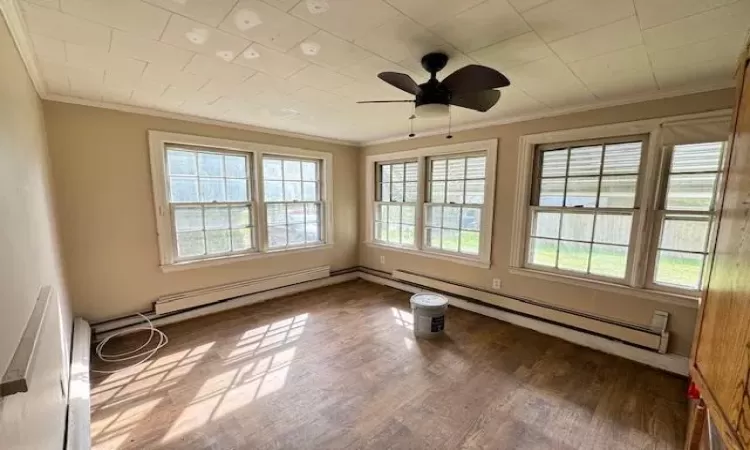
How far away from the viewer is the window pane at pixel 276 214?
158 inches

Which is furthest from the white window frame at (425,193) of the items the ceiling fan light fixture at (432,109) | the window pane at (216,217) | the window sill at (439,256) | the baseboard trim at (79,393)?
the baseboard trim at (79,393)

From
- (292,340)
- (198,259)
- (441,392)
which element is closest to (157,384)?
(292,340)

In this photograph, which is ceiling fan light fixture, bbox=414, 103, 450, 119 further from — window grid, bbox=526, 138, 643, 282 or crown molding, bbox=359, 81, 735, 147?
window grid, bbox=526, 138, 643, 282

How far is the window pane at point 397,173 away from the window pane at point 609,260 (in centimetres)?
250

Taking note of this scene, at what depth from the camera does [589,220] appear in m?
2.90

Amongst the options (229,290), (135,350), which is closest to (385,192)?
(229,290)

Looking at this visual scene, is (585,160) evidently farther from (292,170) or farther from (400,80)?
(292,170)

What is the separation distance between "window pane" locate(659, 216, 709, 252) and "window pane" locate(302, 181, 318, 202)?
12.8 ft

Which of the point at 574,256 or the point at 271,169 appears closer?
the point at 574,256

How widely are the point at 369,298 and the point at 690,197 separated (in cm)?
333

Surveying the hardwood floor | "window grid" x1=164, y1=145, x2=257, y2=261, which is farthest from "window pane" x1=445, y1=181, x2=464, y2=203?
"window grid" x1=164, y1=145, x2=257, y2=261

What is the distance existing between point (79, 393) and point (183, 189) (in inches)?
80.1

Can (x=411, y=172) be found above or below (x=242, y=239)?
above

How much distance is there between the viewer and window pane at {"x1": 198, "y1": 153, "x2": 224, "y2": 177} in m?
3.44
